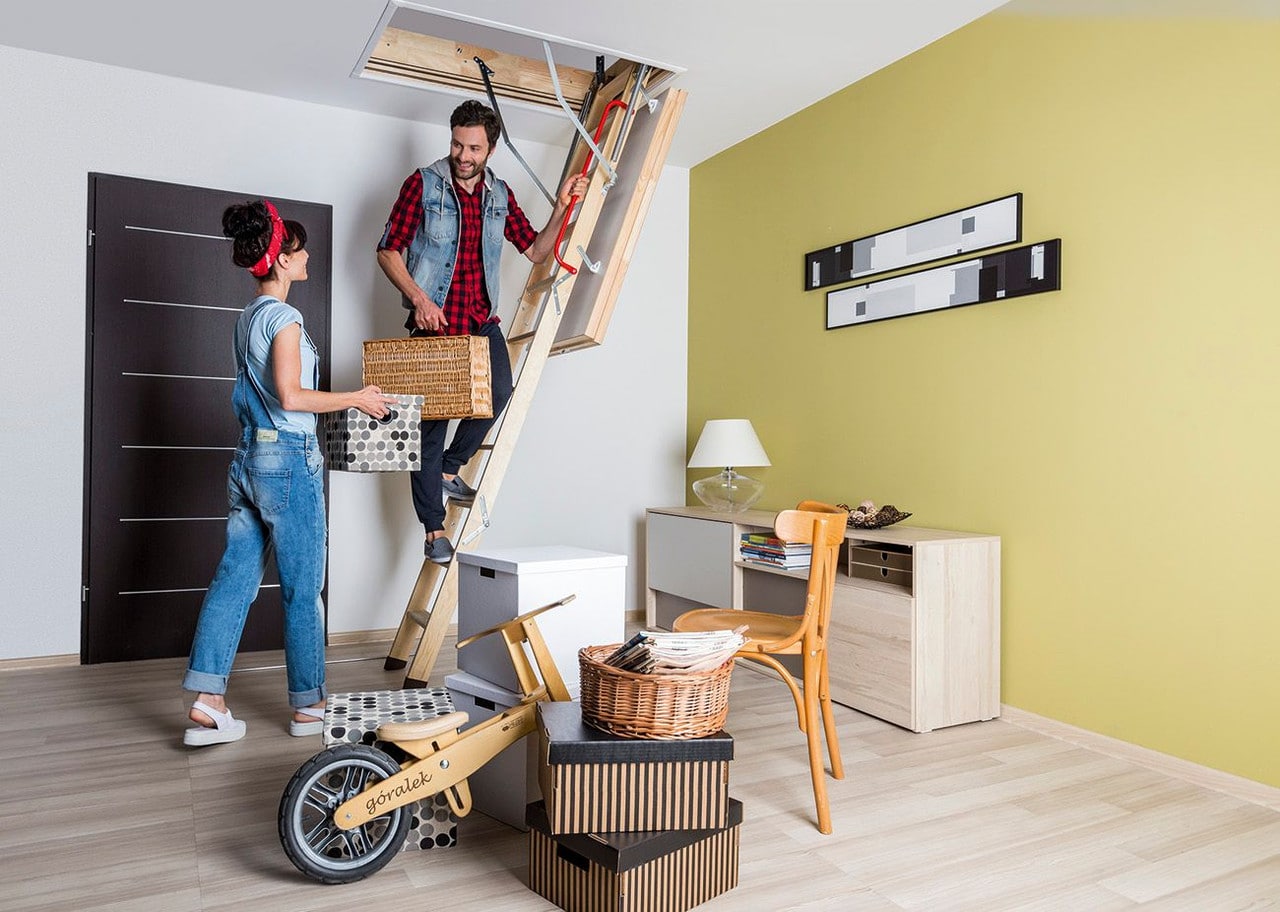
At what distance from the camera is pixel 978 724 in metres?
3.10

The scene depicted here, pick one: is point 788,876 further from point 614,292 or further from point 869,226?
point 869,226

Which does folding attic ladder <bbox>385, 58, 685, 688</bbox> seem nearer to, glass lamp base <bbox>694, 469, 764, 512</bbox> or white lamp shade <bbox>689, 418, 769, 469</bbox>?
white lamp shade <bbox>689, 418, 769, 469</bbox>

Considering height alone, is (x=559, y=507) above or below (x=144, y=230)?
below

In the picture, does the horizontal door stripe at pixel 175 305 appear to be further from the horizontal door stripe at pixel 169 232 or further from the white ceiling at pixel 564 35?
the white ceiling at pixel 564 35

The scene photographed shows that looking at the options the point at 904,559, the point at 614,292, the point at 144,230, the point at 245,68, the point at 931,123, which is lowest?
the point at 904,559

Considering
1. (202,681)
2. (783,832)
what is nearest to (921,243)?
(783,832)

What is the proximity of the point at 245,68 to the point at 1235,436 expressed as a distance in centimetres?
383

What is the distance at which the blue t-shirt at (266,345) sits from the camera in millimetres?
2645

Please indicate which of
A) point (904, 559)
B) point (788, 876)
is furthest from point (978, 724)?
point (788, 876)

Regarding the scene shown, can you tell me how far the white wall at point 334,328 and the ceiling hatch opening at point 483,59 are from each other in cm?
65

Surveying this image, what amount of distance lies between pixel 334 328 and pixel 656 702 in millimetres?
3039

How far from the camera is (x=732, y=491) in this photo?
14.0ft

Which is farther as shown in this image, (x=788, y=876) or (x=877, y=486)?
(x=877, y=486)

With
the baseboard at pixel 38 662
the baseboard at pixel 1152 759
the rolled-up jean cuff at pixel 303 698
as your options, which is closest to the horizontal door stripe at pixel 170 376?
the baseboard at pixel 38 662
